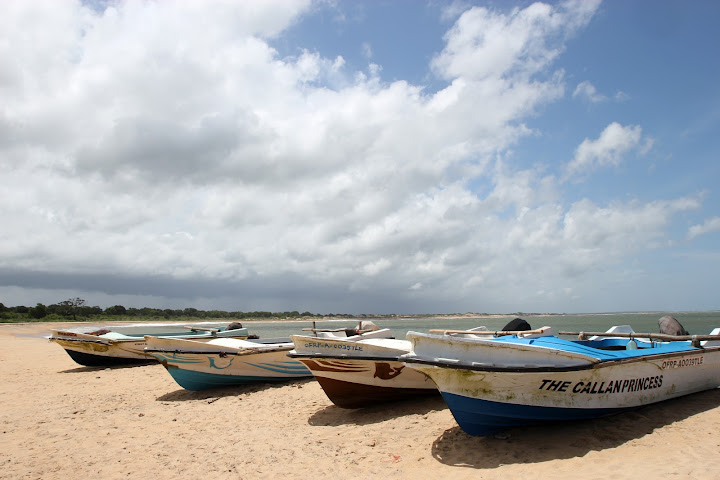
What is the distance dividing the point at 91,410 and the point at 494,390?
29.9 feet

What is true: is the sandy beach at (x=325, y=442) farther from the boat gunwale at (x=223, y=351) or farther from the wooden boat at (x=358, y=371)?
the boat gunwale at (x=223, y=351)

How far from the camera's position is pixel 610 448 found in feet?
19.7

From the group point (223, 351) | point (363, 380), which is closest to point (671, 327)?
point (363, 380)

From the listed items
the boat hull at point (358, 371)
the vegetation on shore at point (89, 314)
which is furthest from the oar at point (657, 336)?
the vegetation on shore at point (89, 314)

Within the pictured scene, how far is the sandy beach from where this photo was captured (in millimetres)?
5754

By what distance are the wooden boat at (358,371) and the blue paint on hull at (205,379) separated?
3322mm

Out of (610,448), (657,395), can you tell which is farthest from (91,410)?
(657,395)

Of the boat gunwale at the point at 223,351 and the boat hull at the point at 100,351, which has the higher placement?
the boat gunwale at the point at 223,351

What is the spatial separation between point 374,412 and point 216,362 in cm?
474

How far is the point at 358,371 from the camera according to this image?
8953mm

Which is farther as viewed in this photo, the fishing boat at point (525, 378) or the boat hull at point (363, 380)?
the boat hull at point (363, 380)

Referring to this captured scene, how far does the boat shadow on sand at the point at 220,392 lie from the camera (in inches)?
448

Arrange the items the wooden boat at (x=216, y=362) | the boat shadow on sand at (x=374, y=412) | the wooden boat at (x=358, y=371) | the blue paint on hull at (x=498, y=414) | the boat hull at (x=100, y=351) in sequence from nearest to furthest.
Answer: the blue paint on hull at (x=498, y=414), the boat shadow on sand at (x=374, y=412), the wooden boat at (x=358, y=371), the wooden boat at (x=216, y=362), the boat hull at (x=100, y=351)

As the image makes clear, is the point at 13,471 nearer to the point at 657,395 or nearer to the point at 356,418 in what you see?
the point at 356,418
